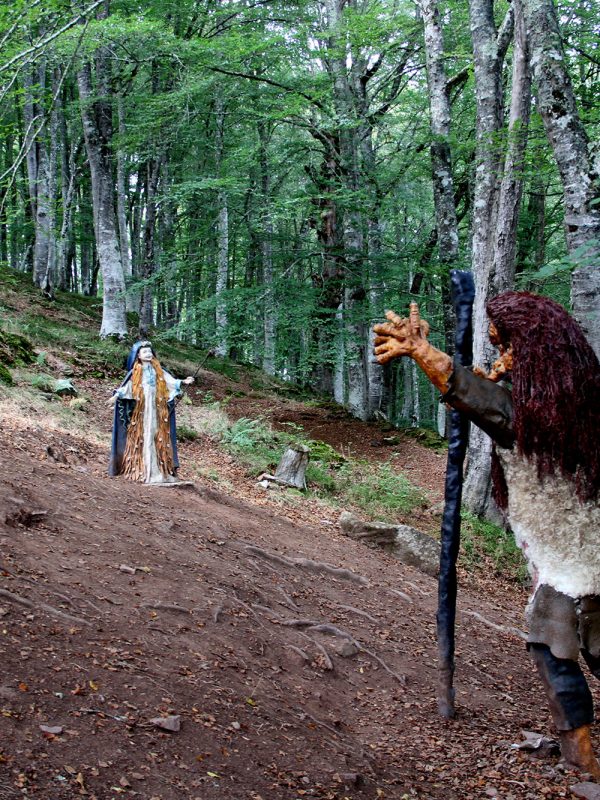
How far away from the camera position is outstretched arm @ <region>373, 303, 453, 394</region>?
12.7 feet

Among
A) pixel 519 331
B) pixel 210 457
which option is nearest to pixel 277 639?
pixel 519 331

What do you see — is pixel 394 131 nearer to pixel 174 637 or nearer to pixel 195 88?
pixel 195 88

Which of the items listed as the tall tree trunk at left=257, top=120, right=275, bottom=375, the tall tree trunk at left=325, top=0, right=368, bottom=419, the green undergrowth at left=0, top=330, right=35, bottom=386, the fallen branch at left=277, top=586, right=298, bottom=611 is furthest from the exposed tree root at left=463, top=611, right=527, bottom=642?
the tall tree trunk at left=257, top=120, right=275, bottom=375

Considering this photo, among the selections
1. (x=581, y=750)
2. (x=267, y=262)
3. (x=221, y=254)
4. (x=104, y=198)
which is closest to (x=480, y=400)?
(x=581, y=750)

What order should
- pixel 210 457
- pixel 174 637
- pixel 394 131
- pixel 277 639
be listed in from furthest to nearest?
pixel 394 131
pixel 210 457
pixel 277 639
pixel 174 637

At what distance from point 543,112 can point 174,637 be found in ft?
15.5

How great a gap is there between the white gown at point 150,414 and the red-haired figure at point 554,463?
5.32 m

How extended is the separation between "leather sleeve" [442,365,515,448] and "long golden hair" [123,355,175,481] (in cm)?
555

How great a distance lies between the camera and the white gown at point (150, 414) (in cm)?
864

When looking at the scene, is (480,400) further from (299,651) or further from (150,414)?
(150,414)

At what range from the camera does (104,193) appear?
15.9 metres

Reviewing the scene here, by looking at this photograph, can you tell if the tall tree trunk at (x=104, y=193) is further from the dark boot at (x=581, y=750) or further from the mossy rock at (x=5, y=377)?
the dark boot at (x=581, y=750)

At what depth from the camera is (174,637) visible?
475cm

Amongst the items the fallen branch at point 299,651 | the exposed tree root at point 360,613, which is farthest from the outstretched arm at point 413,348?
the exposed tree root at point 360,613
